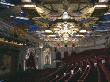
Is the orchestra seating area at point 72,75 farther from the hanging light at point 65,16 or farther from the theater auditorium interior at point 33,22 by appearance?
the hanging light at point 65,16

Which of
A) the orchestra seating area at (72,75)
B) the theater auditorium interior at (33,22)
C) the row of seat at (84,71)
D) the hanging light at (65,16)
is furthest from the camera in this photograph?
the row of seat at (84,71)

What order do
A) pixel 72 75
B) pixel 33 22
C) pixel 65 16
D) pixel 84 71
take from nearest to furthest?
pixel 65 16 → pixel 33 22 → pixel 72 75 → pixel 84 71

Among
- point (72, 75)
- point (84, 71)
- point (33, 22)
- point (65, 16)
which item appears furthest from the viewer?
point (84, 71)

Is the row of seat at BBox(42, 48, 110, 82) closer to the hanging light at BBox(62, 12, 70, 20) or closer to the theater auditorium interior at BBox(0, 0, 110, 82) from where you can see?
the theater auditorium interior at BBox(0, 0, 110, 82)

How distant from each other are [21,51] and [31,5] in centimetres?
422

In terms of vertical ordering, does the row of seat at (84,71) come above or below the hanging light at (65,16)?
below

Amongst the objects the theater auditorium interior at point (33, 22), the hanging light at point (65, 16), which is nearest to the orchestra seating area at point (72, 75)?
the theater auditorium interior at point (33, 22)

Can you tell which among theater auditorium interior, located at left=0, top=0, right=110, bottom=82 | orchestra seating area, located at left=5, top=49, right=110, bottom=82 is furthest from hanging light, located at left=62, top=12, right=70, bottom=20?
orchestra seating area, located at left=5, top=49, right=110, bottom=82

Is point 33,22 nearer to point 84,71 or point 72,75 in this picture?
point 72,75

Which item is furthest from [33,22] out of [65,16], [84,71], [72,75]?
[84,71]

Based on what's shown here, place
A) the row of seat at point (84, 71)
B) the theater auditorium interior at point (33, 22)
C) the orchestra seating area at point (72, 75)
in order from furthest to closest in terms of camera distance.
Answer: the row of seat at point (84, 71)
the orchestra seating area at point (72, 75)
the theater auditorium interior at point (33, 22)

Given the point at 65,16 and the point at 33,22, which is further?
the point at 33,22

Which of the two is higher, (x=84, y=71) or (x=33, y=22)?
(x=33, y=22)

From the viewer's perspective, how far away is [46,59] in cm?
1419
